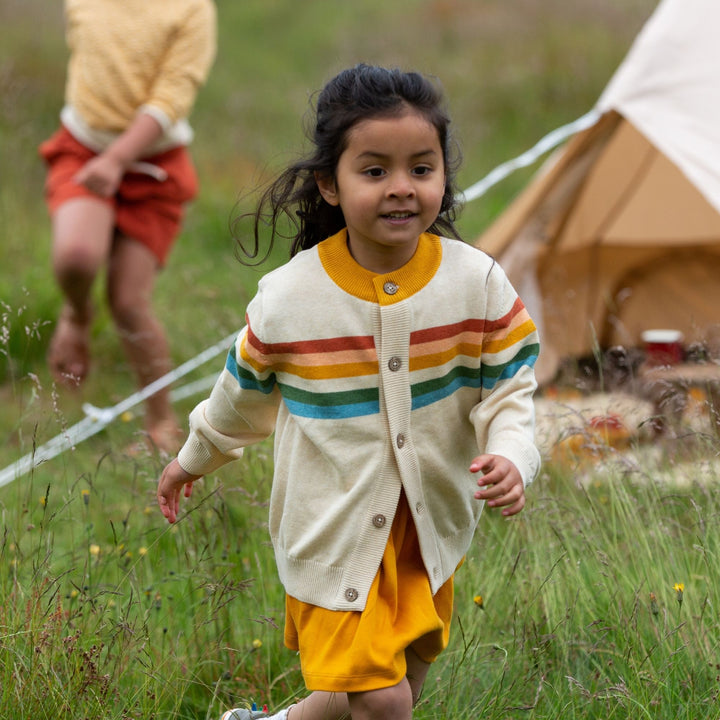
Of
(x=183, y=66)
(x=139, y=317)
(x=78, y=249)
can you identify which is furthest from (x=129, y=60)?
(x=139, y=317)

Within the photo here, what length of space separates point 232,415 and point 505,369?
514mm

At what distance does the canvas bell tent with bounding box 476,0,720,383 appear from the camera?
4430 millimetres

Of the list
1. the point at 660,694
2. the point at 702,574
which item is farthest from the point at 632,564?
the point at 660,694

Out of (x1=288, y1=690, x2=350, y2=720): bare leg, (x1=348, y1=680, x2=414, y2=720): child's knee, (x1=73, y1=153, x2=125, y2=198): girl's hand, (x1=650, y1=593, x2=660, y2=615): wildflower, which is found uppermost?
(x1=73, y1=153, x2=125, y2=198): girl's hand

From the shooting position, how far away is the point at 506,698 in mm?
2301

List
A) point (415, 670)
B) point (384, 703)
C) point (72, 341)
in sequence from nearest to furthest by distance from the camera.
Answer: point (384, 703) → point (415, 670) → point (72, 341)

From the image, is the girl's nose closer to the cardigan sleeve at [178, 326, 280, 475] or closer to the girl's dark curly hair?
the girl's dark curly hair

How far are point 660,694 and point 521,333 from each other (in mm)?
756

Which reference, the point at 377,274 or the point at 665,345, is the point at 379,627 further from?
the point at 665,345

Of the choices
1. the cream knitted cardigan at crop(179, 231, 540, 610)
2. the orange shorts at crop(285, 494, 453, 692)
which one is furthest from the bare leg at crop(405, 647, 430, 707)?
the cream knitted cardigan at crop(179, 231, 540, 610)

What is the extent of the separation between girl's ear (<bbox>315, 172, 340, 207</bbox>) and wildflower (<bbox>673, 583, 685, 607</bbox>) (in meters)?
1.02

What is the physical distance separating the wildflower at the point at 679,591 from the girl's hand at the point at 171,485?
3.18 feet

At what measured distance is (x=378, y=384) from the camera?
202 centimetres

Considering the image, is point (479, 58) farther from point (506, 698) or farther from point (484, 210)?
point (506, 698)
